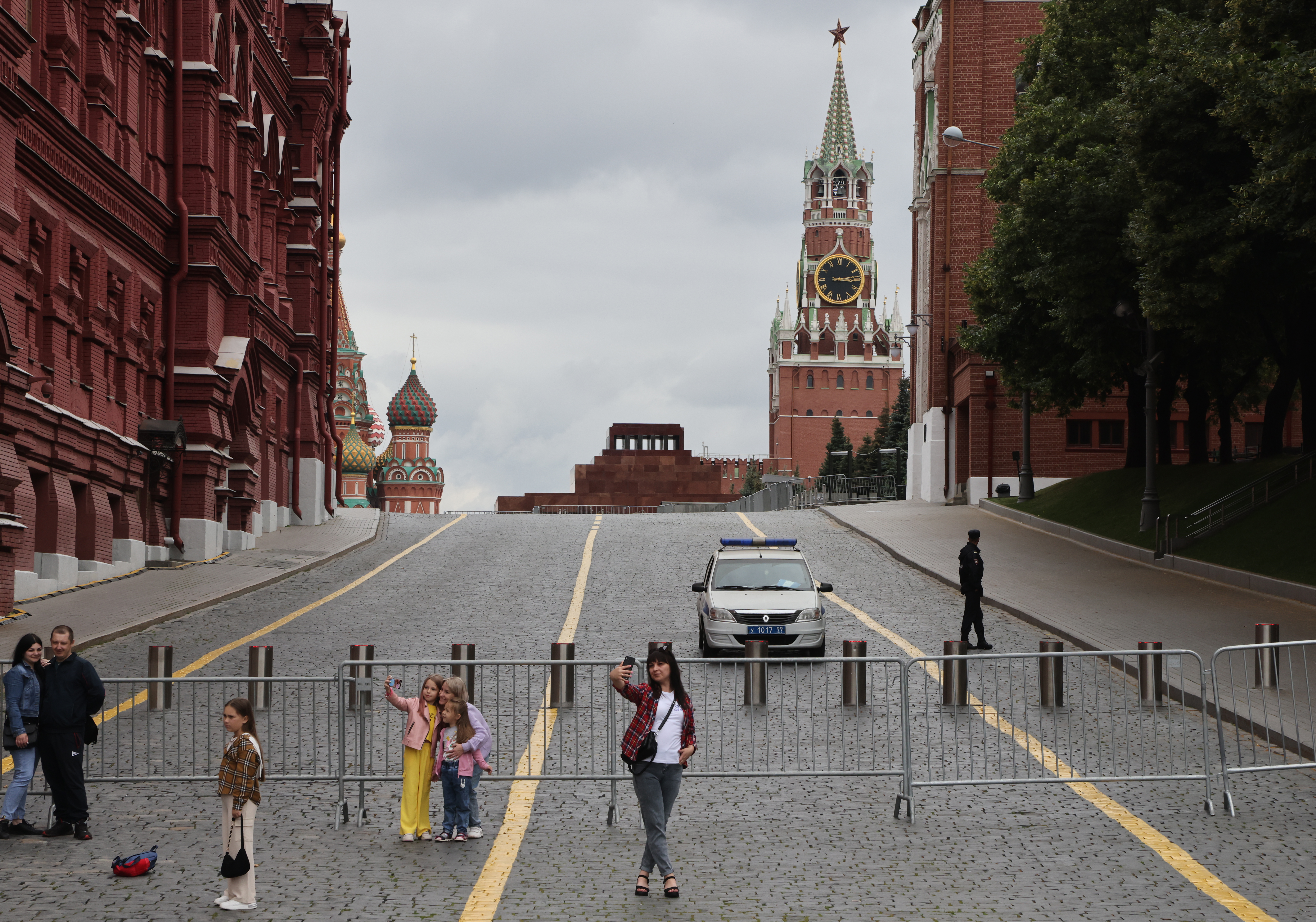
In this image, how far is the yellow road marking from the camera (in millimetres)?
11992

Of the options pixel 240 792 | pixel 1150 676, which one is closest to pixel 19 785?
pixel 240 792

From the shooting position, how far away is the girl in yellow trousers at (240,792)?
27.2ft

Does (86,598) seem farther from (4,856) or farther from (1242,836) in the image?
(1242,836)

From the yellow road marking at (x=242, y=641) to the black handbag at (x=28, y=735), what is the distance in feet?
2.94

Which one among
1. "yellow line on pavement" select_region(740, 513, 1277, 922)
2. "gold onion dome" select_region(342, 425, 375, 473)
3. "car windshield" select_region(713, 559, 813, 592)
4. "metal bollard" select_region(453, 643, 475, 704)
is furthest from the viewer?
"gold onion dome" select_region(342, 425, 375, 473)

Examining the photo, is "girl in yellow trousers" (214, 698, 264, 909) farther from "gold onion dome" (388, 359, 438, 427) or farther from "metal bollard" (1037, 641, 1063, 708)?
"gold onion dome" (388, 359, 438, 427)

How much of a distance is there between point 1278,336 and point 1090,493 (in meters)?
7.68

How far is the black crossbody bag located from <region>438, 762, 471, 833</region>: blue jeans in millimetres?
1530

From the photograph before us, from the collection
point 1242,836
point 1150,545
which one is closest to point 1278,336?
point 1150,545

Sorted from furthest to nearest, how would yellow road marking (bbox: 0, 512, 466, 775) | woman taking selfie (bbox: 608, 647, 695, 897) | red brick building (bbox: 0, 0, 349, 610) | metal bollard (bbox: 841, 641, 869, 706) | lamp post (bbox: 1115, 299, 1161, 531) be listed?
lamp post (bbox: 1115, 299, 1161, 531)
red brick building (bbox: 0, 0, 349, 610)
metal bollard (bbox: 841, 641, 869, 706)
yellow road marking (bbox: 0, 512, 466, 775)
woman taking selfie (bbox: 608, 647, 695, 897)

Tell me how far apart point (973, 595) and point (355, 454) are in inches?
4234

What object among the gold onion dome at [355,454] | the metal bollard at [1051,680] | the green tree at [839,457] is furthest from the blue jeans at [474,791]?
the gold onion dome at [355,454]

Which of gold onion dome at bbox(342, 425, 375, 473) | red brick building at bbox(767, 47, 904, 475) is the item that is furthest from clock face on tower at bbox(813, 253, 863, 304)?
gold onion dome at bbox(342, 425, 375, 473)

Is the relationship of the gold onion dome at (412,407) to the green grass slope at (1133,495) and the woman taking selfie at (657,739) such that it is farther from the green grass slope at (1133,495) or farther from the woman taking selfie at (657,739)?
the woman taking selfie at (657,739)
